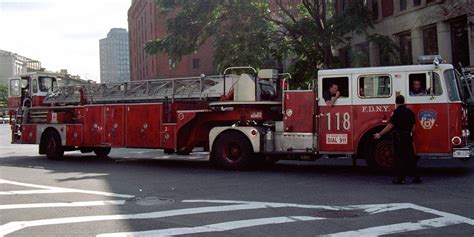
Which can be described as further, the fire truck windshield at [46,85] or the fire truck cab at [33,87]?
the fire truck windshield at [46,85]

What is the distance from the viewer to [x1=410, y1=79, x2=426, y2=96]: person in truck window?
11.4 meters

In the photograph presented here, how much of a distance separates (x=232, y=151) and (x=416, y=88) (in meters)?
4.86

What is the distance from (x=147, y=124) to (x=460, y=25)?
1562cm

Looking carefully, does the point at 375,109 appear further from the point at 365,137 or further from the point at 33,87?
the point at 33,87

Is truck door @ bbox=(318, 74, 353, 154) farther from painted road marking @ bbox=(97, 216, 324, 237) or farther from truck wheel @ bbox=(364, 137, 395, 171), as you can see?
painted road marking @ bbox=(97, 216, 324, 237)

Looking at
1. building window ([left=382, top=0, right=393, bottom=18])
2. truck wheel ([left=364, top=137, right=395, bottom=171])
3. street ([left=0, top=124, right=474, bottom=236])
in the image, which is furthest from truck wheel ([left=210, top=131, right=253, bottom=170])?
building window ([left=382, top=0, right=393, bottom=18])

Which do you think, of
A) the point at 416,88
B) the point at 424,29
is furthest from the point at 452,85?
the point at 424,29

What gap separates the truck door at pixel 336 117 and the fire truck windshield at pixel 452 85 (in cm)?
208

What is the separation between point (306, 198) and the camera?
905 centimetres

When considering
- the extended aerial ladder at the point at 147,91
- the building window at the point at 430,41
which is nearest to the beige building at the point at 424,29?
the building window at the point at 430,41

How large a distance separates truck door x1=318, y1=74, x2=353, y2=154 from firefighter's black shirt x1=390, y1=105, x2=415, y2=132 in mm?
1638

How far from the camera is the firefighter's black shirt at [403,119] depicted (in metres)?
10.3

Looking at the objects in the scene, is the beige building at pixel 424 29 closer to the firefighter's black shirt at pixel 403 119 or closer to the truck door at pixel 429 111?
the truck door at pixel 429 111

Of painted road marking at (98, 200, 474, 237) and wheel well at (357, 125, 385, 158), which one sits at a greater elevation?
wheel well at (357, 125, 385, 158)
